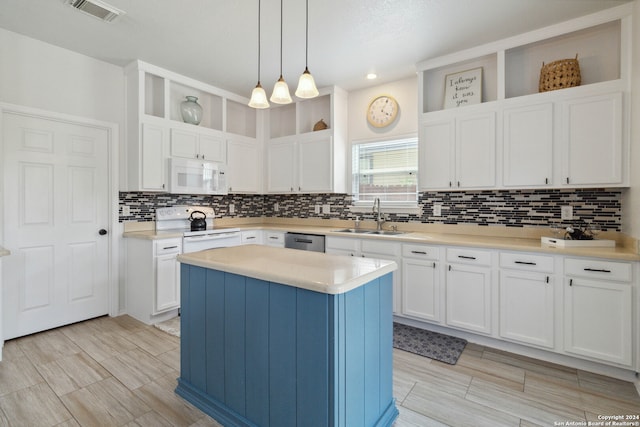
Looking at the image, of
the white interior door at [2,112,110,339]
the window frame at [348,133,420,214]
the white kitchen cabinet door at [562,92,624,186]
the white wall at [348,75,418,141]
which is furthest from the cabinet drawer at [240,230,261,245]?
the white kitchen cabinet door at [562,92,624,186]

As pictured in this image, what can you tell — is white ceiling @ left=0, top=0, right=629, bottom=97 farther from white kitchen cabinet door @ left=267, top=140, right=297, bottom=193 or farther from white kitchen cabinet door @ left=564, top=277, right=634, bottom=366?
white kitchen cabinet door @ left=564, top=277, right=634, bottom=366

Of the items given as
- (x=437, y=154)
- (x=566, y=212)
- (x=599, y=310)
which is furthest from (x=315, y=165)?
(x=599, y=310)

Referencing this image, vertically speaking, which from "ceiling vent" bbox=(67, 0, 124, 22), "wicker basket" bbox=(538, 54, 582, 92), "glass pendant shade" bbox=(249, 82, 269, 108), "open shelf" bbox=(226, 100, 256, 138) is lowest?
"glass pendant shade" bbox=(249, 82, 269, 108)

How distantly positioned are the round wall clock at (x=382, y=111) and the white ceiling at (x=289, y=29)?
0.40 m

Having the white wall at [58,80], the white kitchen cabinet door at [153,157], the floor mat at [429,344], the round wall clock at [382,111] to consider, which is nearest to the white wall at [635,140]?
the floor mat at [429,344]

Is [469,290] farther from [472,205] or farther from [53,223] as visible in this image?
[53,223]

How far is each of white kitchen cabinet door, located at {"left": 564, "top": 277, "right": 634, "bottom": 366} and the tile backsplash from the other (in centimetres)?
72

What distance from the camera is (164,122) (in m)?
3.54

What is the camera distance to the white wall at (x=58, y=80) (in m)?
2.79

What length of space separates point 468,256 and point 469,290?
30 centimetres

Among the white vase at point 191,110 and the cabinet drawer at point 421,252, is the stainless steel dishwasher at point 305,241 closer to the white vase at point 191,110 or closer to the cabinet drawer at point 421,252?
the cabinet drawer at point 421,252

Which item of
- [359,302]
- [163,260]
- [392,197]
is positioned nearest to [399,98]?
[392,197]

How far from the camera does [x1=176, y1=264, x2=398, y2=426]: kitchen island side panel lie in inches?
54.8

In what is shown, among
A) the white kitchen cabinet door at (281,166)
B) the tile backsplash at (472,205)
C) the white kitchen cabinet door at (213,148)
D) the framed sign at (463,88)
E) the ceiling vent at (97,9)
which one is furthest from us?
the white kitchen cabinet door at (281,166)
